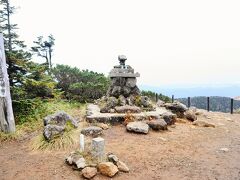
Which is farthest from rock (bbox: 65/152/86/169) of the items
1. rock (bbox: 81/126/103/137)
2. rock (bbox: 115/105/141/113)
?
rock (bbox: 115/105/141/113)

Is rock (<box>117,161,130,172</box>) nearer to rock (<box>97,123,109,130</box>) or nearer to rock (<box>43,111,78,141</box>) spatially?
rock (<box>43,111,78,141</box>)

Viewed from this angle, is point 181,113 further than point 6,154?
Yes

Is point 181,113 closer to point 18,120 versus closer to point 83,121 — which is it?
point 83,121

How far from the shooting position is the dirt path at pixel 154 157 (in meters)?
6.13

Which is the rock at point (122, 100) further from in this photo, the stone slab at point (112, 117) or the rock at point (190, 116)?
the rock at point (190, 116)

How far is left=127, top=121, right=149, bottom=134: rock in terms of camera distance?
9.27 m

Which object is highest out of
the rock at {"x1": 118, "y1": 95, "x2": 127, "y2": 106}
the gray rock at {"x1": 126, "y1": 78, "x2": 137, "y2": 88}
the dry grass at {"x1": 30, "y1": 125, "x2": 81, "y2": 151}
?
the gray rock at {"x1": 126, "y1": 78, "x2": 137, "y2": 88}

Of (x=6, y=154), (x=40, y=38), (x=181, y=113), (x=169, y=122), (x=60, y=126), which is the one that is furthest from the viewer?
(x=40, y=38)

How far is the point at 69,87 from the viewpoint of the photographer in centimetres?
1808

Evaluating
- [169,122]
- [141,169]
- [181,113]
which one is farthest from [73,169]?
[181,113]

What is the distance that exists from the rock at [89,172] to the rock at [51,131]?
2143 millimetres

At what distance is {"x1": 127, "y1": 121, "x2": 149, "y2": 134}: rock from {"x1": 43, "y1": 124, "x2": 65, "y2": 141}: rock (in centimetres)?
242

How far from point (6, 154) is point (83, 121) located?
349 cm

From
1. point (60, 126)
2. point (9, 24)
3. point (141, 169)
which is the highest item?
point (9, 24)
